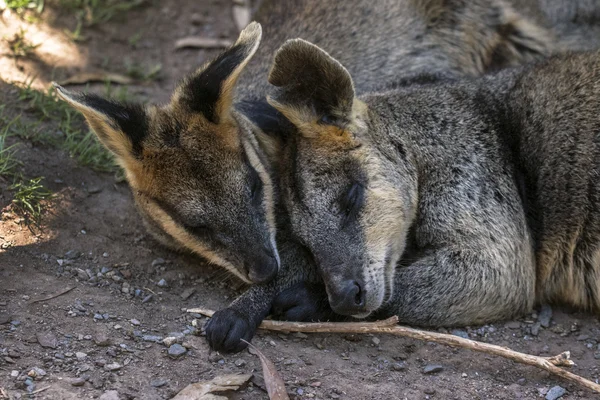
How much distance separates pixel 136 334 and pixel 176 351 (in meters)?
0.32

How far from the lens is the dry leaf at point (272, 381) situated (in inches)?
178

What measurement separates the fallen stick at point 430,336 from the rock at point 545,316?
629mm

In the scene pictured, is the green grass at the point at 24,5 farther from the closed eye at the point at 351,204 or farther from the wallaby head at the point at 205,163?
the closed eye at the point at 351,204

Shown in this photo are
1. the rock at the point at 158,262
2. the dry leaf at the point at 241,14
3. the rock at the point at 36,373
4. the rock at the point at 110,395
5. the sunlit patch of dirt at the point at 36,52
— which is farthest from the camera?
the dry leaf at the point at 241,14

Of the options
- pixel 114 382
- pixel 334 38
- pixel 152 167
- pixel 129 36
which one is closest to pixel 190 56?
pixel 129 36

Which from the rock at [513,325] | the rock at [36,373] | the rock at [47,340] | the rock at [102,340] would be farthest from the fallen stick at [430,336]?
the rock at [36,373]

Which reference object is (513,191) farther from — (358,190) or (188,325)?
(188,325)

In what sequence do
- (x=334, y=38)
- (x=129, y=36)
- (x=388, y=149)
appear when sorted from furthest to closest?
1. (x=129, y=36)
2. (x=334, y=38)
3. (x=388, y=149)

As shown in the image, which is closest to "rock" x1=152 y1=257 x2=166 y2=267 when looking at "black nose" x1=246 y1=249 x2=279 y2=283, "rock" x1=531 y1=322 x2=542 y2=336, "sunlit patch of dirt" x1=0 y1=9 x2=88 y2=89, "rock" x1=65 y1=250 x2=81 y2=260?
"rock" x1=65 y1=250 x2=81 y2=260

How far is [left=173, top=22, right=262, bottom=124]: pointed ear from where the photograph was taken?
17.5ft

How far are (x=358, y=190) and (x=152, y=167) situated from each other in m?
1.38

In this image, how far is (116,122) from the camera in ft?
17.4

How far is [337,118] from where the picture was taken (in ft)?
18.3

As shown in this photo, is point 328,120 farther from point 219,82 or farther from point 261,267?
point 261,267
